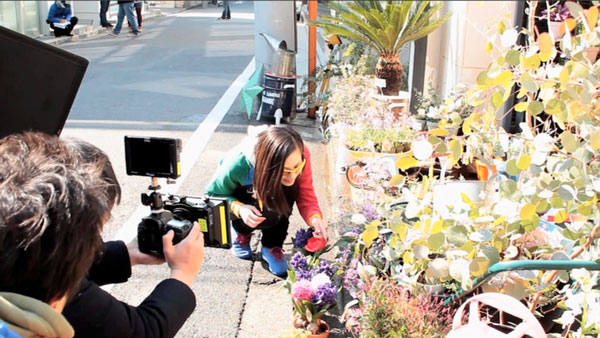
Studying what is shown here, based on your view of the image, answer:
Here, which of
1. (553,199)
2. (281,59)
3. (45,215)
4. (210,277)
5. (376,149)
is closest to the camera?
(45,215)

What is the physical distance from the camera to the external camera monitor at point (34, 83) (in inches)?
76.0

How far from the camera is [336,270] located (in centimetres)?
300

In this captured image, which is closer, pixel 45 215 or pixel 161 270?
pixel 45 215

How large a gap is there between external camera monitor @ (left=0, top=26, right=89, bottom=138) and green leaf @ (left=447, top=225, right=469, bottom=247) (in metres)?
1.36

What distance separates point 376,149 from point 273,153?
5.52 ft

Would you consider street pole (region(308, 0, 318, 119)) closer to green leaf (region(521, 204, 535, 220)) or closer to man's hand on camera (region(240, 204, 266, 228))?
man's hand on camera (region(240, 204, 266, 228))

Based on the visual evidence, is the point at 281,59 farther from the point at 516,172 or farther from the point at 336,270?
the point at 516,172

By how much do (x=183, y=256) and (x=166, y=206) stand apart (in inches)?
13.6

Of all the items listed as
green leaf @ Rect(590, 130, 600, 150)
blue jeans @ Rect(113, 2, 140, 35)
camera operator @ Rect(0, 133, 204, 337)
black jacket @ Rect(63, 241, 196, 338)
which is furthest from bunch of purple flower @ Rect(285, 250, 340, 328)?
blue jeans @ Rect(113, 2, 140, 35)

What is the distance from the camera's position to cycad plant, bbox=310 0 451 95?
5.38 metres

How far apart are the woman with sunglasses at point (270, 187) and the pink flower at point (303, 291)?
18.1 inches

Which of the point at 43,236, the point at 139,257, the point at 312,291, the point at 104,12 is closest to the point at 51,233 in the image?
the point at 43,236

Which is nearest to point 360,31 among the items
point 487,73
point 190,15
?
point 487,73

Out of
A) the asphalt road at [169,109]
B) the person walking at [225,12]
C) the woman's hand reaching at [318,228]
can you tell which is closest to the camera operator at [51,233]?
the asphalt road at [169,109]
